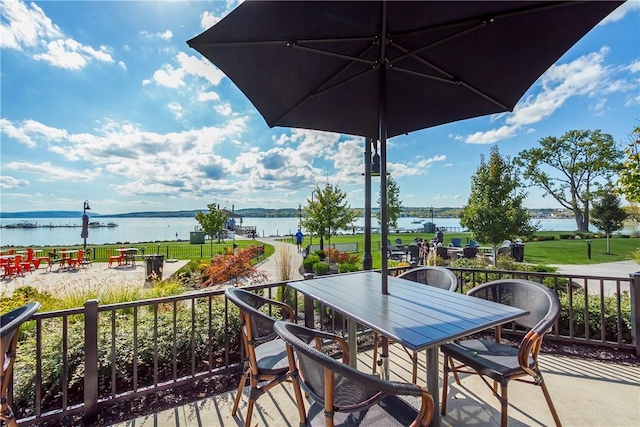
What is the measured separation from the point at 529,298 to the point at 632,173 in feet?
15.4

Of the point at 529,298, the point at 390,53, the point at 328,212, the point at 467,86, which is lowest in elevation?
the point at 529,298

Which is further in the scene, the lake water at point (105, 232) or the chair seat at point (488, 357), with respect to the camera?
the lake water at point (105, 232)

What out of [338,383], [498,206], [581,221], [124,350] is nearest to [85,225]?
[124,350]

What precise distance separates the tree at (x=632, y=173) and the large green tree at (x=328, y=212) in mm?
8258

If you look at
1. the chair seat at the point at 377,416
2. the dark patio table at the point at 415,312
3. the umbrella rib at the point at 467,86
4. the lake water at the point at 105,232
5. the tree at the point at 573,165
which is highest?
the tree at the point at 573,165

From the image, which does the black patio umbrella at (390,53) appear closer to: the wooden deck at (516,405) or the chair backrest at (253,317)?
the chair backrest at (253,317)

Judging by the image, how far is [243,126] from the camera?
28.0ft

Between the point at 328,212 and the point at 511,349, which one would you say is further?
the point at 328,212

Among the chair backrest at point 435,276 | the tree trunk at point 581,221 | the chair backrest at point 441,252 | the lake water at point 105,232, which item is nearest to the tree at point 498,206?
the chair backrest at point 441,252

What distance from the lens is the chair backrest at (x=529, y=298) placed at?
186 cm

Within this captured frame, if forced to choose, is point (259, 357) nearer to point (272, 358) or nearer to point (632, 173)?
point (272, 358)

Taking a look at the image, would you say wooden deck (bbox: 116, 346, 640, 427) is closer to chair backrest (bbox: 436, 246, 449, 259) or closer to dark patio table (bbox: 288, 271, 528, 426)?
dark patio table (bbox: 288, 271, 528, 426)

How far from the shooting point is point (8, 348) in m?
1.54

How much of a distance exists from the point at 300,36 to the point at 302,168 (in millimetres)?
19983
